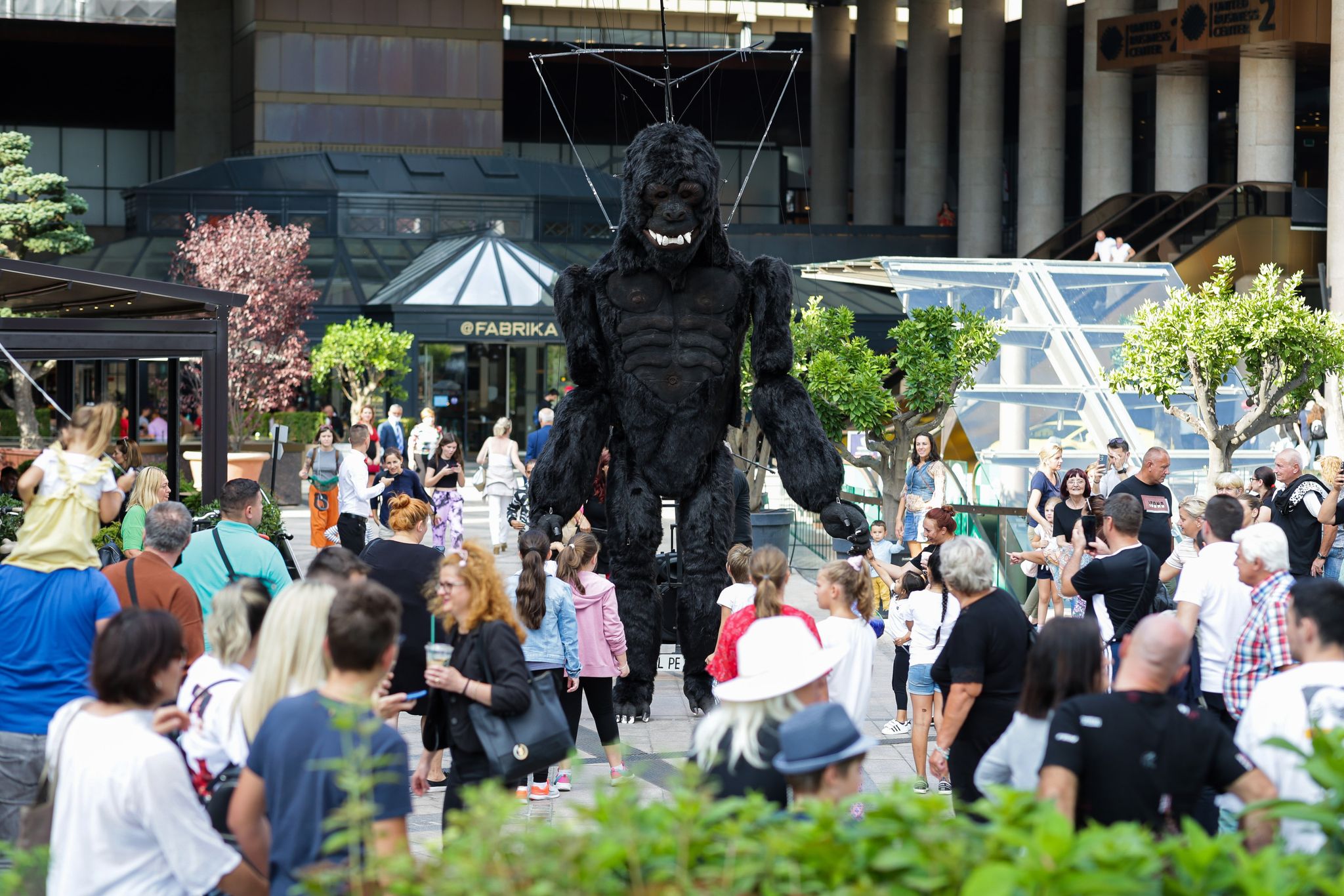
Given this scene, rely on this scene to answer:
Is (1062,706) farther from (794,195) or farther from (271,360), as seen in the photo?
(794,195)

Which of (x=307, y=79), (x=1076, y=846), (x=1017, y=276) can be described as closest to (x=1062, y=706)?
(x=1076, y=846)

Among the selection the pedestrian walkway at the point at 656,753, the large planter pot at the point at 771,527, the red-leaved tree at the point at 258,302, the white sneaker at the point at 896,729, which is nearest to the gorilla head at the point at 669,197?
the pedestrian walkway at the point at 656,753

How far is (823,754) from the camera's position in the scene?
3842 mm

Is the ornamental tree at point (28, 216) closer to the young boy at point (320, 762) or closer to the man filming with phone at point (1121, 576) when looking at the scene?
the man filming with phone at point (1121, 576)

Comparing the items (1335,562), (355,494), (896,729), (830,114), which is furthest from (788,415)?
(830,114)

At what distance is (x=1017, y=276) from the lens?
763 inches

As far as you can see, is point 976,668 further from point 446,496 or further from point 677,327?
point 446,496

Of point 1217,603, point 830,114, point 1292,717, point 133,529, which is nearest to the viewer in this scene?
point 1292,717

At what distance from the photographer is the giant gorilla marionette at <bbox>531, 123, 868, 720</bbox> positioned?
770 centimetres

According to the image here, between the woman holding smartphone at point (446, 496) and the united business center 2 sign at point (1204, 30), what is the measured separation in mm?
20586

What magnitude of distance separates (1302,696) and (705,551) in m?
3.93

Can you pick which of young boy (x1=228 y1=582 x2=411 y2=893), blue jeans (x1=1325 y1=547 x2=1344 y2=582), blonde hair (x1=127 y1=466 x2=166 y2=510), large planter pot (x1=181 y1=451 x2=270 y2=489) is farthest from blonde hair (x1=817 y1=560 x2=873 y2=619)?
large planter pot (x1=181 y1=451 x2=270 y2=489)

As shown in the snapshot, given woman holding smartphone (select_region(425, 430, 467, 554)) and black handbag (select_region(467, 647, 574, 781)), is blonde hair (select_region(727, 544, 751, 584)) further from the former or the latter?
woman holding smartphone (select_region(425, 430, 467, 554))

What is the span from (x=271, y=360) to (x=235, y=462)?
6454 mm
